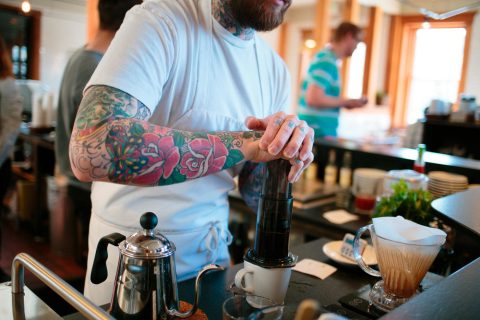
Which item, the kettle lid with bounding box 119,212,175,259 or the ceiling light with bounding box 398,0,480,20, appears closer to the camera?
the kettle lid with bounding box 119,212,175,259

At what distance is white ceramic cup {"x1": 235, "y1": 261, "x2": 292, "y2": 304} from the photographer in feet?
2.97

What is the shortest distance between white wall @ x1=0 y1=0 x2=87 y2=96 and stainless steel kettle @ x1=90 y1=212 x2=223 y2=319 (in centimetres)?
802

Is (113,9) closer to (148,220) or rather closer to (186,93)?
(186,93)

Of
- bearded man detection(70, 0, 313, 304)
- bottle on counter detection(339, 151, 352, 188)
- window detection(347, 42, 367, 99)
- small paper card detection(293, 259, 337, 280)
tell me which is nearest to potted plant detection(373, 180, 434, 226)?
small paper card detection(293, 259, 337, 280)

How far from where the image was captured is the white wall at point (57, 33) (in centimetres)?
815

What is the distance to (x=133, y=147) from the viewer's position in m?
0.89

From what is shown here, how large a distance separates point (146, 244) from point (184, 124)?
407 mm

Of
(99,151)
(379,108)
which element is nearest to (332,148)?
(99,151)

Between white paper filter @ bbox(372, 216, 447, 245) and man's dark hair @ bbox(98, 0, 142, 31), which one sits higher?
man's dark hair @ bbox(98, 0, 142, 31)

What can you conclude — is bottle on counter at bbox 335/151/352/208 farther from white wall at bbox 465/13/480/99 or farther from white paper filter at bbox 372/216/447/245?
white wall at bbox 465/13/480/99

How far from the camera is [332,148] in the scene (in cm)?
280

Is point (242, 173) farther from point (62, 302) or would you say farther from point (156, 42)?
point (62, 302)

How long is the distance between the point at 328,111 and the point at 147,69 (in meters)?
2.77

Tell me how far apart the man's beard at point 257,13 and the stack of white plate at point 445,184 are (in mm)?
1249
